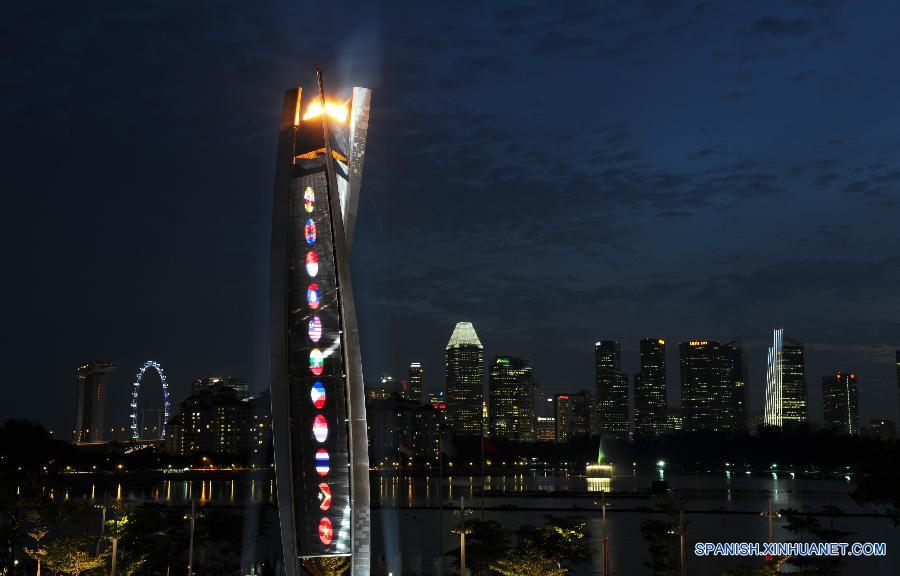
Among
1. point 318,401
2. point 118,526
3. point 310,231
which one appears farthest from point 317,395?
point 118,526

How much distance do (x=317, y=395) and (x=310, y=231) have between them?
3.76 meters

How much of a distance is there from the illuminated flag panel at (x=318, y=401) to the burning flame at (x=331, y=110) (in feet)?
3.42

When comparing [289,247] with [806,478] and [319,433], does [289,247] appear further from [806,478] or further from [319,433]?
[806,478]

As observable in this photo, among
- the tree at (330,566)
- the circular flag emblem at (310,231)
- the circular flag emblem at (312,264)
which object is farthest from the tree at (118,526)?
the circular flag emblem at (310,231)

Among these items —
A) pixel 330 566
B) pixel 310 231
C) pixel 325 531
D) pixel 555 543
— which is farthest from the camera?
pixel 555 543

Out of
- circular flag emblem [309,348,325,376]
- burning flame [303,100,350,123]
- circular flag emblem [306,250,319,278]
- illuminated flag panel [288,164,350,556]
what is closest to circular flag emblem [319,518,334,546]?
illuminated flag panel [288,164,350,556]

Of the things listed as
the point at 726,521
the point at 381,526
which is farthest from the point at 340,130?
the point at 726,521

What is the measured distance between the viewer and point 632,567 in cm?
5338

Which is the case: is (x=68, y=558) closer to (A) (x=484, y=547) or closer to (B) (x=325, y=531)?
(B) (x=325, y=531)

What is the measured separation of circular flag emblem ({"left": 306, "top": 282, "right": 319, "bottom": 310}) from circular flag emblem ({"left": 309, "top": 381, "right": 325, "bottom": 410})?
1.75 metres

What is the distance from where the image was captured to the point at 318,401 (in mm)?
22484

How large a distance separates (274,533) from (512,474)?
115m

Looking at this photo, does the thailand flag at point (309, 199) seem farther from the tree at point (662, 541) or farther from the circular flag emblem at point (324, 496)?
the tree at point (662, 541)

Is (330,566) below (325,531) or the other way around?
below
